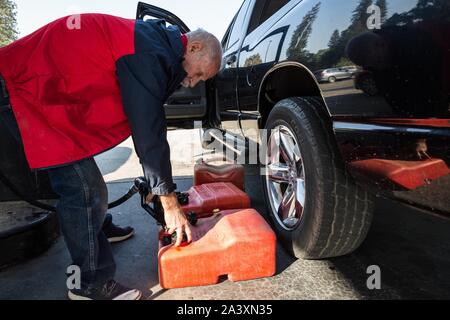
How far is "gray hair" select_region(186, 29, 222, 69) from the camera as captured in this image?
1665 mm

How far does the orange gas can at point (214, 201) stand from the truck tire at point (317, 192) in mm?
426

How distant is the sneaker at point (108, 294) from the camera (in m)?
1.75

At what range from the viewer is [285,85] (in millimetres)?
2105

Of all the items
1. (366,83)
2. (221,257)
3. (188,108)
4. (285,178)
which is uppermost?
(366,83)

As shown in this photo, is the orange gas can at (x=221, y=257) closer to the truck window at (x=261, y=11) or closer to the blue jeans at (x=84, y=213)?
the blue jeans at (x=84, y=213)

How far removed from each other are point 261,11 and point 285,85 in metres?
1.00

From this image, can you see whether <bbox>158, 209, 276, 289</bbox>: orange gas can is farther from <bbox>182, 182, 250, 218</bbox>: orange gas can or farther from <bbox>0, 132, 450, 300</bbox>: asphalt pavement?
<bbox>182, 182, 250, 218</bbox>: orange gas can

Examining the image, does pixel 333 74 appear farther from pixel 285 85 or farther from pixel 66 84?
pixel 66 84

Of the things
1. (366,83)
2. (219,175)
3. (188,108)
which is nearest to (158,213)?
(219,175)

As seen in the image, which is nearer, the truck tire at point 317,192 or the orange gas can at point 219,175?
the truck tire at point 317,192

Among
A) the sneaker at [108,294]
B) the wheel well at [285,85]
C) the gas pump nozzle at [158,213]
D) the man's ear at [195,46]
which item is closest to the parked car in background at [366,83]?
the wheel well at [285,85]

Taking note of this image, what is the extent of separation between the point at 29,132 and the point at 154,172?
0.59 m
